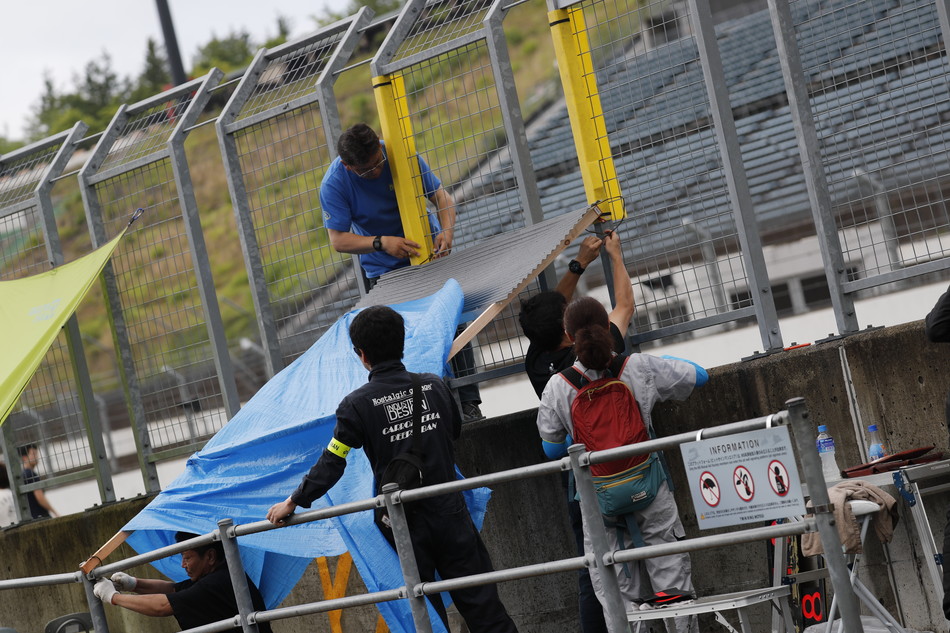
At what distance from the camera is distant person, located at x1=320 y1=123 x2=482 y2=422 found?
22.6 ft

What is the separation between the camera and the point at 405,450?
5113mm

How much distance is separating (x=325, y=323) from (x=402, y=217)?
1.04 m

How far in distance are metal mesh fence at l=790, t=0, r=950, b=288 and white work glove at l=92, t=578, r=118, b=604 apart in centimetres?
396

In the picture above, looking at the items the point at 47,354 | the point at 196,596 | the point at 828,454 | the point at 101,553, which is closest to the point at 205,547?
the point at 196,596

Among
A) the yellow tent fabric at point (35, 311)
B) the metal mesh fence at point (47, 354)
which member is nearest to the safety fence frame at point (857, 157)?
the yellow tent fabric at point (35, 311)

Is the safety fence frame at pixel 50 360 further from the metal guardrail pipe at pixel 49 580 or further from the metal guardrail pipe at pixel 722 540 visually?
the metal guardrail pipe at pixel 722 540

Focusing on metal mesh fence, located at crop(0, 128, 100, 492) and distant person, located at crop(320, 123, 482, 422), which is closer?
distant person, located at crop(320, 123, 482, 422)

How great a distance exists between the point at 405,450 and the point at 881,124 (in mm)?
2952

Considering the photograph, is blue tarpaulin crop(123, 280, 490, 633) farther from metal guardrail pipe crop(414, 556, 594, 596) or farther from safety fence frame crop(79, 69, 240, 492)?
safety fence frame crop(79, 69, 240, 492)

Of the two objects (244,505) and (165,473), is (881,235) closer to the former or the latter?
(244,505)

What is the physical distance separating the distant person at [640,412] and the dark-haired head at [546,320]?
43 centimetres

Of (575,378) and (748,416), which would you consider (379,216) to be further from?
(748,416)

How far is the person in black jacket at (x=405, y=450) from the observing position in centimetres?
507

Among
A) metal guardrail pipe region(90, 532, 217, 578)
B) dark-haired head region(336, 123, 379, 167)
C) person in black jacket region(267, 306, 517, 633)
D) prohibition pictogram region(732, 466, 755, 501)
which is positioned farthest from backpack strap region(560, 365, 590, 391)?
dark-haired head region(336, 123, 379, 167)
